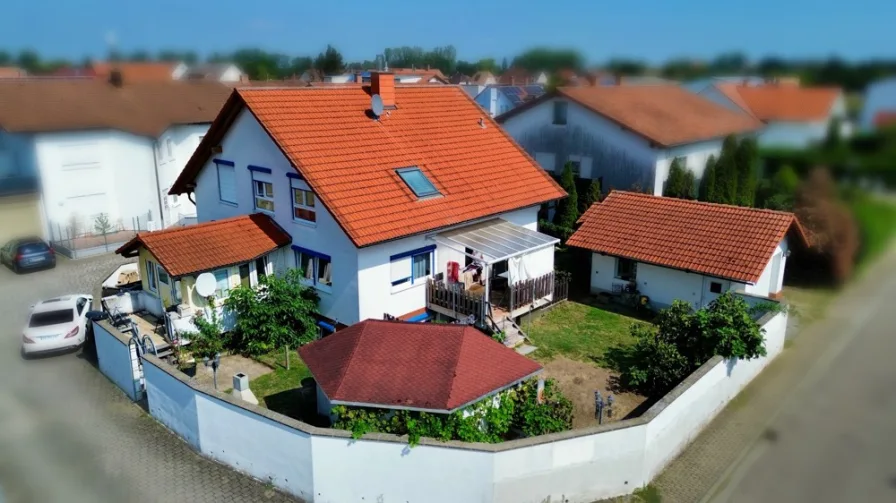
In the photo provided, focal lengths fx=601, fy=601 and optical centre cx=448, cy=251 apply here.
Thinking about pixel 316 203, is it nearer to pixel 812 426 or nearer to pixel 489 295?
pixel 489 295

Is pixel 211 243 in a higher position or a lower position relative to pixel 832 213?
lower

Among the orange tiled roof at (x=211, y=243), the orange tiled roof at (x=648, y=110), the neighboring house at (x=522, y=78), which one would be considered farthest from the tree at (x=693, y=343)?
the neighboring house at (x=522, y=78)

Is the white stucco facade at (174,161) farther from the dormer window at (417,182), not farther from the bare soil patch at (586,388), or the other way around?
the bare soil patch at (586,388)

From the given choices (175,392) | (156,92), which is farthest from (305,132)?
(156,92)

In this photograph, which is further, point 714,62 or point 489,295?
point 489,295

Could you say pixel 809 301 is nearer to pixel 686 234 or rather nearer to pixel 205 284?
pixel 686 234

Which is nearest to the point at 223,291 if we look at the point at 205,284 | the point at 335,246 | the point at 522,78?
the point at 205,284
